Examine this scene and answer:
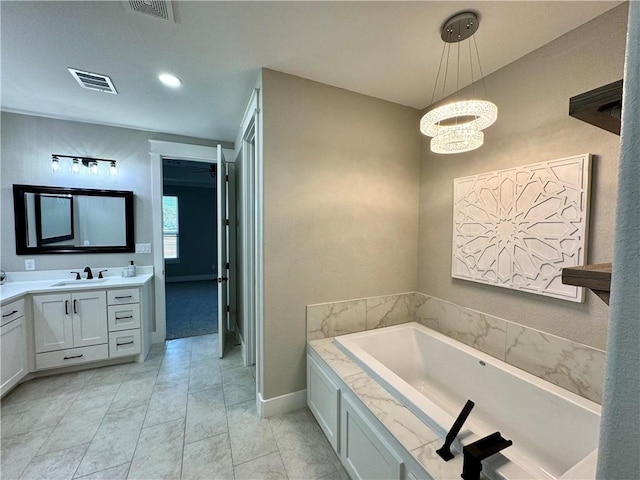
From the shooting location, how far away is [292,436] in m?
1.83

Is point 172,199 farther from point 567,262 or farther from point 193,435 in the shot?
point 567,262

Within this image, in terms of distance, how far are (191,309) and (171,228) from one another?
116 inches

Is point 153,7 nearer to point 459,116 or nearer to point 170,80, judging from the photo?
point 170,80

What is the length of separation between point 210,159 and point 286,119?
1.84 m

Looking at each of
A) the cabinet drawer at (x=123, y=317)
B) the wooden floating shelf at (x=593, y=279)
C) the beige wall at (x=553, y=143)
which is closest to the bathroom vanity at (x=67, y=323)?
the cabinet drawer at (x=123, y=317)

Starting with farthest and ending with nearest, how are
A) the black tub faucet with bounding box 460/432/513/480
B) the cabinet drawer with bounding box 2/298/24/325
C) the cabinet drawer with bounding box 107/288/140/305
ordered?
1. the cabinet drawer with bounding box 107/288/140/305
2. the cabinet drawer with bounding box 2/298/24/325
3. the black tub faucet with bounding box 460/432/513/480

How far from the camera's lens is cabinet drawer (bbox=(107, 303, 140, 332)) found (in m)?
2.66

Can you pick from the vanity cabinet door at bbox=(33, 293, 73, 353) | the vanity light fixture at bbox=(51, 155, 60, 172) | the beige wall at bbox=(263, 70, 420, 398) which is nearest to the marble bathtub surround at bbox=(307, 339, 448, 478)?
the beige wall at bbox=(263, 70, 420, 398)

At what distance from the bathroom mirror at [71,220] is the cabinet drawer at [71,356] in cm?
104

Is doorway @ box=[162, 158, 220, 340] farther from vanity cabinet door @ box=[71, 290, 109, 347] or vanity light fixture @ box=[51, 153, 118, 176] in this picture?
vanity cabinet door @ box=[71, 290, 109, 347]

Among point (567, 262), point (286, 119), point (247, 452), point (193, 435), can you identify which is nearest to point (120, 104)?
point (286, 119)

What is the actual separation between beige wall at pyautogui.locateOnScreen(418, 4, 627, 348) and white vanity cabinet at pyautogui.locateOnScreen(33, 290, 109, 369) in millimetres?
3311

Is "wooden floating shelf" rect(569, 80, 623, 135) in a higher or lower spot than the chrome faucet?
higher

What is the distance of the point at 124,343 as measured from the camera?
2.71 m
